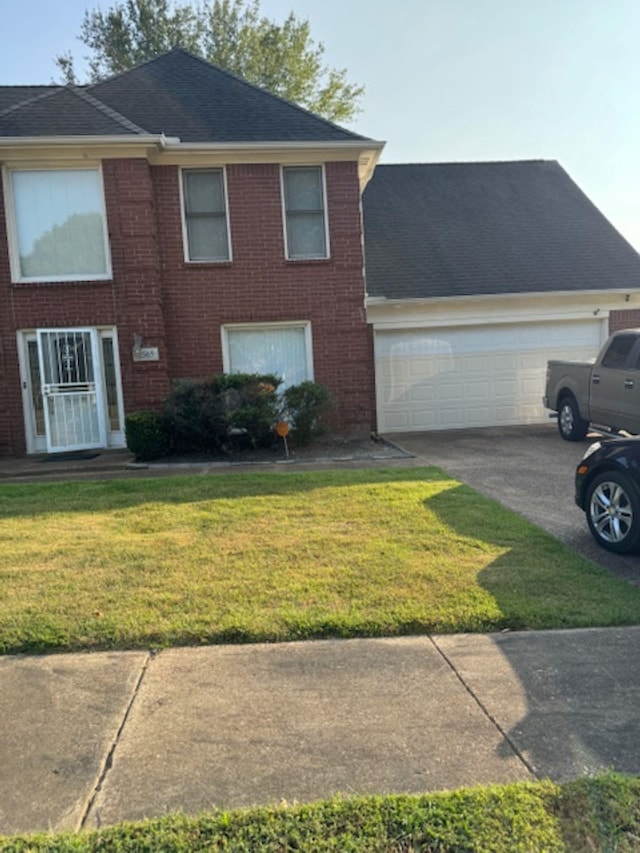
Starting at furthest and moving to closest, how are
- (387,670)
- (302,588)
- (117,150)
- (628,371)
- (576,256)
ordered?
(576,256) → (117,150) → (628,371) → (302,588) → (387,670)

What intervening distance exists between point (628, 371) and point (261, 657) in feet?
28.3

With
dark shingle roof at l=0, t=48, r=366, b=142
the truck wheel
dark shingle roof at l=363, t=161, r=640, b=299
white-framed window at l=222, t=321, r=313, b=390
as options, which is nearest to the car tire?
the truck wheel

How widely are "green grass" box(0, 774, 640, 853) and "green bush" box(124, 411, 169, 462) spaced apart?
8.23 m

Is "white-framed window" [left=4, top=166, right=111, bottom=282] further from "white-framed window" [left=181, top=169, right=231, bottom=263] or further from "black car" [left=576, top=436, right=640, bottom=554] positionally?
"black car" [left=576, top=436, right=640, bottom=554]

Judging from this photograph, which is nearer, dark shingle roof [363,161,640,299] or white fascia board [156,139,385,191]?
white fascia board [156,139,385,191]

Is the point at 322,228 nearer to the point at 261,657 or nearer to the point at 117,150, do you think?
the point at 117,150

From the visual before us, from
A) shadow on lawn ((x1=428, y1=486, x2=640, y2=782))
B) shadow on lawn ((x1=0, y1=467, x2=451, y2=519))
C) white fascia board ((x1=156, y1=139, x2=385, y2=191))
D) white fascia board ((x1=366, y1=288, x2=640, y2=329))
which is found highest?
white fascia board ((x1=156, y1=139, x2=385, y2=191))

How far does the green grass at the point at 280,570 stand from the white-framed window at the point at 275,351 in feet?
16.6

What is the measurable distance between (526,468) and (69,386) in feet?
25.9

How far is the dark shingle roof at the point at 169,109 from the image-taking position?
1123 cm

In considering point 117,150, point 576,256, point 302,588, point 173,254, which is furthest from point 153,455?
point 576,256

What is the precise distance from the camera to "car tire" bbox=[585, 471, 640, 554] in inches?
211

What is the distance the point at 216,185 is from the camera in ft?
40.1

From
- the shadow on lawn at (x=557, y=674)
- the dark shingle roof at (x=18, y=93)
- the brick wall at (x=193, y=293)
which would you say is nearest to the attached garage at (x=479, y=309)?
the brick wall at (x=193, y=293)
